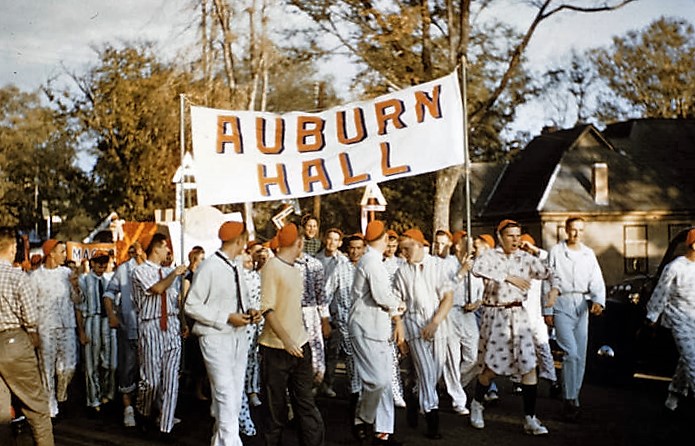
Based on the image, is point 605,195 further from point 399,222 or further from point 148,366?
point 148,366

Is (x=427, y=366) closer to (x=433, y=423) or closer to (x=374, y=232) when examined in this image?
(x=433, y=423)

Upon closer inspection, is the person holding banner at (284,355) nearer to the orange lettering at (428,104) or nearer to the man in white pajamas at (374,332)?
the man in white pajamas at (374,332)

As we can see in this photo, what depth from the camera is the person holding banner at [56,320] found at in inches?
416

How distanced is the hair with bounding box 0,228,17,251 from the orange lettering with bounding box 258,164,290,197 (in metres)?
2.80

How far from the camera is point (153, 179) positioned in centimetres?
3225

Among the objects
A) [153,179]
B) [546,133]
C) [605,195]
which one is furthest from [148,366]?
[546,133]

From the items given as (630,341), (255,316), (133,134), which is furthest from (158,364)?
(133,134)

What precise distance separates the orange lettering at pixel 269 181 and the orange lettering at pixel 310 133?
1.11 ft

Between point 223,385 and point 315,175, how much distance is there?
306 cm

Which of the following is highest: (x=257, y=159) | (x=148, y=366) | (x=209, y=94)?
(x=209, y=94)

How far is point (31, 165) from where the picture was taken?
4950 centimetres

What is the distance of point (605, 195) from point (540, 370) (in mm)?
28241

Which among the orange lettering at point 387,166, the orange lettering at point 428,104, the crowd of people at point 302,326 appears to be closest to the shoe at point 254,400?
the crowd of people at point 302,326

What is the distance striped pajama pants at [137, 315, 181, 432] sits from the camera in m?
9.12
